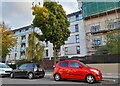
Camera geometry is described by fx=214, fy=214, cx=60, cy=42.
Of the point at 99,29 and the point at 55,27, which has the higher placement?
the point at 99,29

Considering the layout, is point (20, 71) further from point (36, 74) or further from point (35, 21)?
point (35, 21)

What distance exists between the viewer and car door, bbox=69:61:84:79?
15.5 meters

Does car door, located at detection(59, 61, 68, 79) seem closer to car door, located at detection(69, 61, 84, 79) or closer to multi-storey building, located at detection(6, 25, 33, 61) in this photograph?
car door, located at detection(69, 61, 84, 79)

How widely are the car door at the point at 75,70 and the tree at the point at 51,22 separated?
9.43m

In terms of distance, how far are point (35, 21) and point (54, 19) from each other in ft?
7.39

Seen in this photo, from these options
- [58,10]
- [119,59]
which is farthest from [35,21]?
[119,59]

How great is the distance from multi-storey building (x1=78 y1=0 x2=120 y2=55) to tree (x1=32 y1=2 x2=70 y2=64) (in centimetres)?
1208

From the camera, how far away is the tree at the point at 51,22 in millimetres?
24953

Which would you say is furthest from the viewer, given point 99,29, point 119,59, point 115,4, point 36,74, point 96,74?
point 99,29

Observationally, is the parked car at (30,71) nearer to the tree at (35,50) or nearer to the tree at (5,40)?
the tree at (35,50)

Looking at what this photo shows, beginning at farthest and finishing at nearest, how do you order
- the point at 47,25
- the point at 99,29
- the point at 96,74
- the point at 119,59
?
the point at 99,29 → the point at 47,25 → the point at 119,59 → the point at 96,74

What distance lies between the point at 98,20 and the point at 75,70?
87.1ft

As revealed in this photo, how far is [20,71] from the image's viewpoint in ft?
66.1

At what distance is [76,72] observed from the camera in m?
15.7
